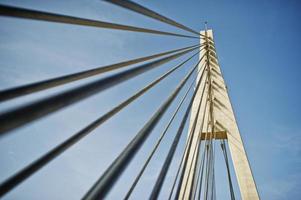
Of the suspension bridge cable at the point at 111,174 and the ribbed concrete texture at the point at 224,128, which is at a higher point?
the ribbed concrete texture at the point at 224,128

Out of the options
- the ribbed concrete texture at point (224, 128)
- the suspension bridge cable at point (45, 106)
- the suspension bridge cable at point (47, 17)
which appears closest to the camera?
the suspension bridge cable at point (45, 106)

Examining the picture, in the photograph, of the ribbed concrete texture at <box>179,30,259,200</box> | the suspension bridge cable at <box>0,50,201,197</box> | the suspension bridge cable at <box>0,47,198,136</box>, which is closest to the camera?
the suspension bridge cable at <box>0,47,198,136</box>

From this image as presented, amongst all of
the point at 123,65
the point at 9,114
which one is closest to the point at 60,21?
the point at 9,114

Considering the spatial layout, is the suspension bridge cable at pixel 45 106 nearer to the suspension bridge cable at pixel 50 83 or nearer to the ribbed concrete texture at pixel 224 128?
the suspension bridge cable at pixel 50 83

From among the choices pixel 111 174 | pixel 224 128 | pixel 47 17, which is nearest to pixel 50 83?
pixel 47 17

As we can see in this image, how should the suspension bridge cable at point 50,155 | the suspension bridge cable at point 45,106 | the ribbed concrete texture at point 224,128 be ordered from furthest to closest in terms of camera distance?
1. the ribbed concrete texture at point 224,128
2. the suspension bridge cable at point 50,155
3. the suspension bridge cable at point 45,106

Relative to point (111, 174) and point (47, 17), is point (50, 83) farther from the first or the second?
point (111, 174)

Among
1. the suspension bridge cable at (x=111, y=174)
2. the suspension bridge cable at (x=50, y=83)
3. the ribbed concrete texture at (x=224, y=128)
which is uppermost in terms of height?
the ribbed concrete texture at (x=224, y=128)

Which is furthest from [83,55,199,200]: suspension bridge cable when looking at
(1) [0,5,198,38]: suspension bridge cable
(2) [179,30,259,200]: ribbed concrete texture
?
(2) [179,30,259,200]: ribbed concrete texture

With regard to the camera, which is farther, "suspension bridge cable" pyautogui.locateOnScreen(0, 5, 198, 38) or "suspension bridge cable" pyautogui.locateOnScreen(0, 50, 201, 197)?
"suspension bridge cable" pyautogui.locateOnScreen(0, 50, 201, 197)

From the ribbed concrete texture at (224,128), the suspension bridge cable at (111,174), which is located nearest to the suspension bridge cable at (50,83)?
the suspension bridge cable at (111,174)

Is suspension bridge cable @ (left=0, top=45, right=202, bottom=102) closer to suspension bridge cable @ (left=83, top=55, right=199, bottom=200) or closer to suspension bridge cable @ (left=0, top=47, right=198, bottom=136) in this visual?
suspension bridge cable @ (left=0, top=47, right=198, bottom=136)

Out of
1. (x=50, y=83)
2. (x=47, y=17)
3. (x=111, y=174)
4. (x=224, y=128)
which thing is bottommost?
(x=111, y=174)

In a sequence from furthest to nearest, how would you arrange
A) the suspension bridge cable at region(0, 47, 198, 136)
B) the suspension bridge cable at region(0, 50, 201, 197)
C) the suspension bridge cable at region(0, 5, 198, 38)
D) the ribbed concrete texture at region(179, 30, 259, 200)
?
the ribbed concrete texture at region(179, 30, 259, 200) < the suspension bridge cable at region(0, 50, 201, 197) < the suspension bridge cable at region(0, 5, 198, 38) < the suspension bridge cable at region(0, 47, 198, 136)
